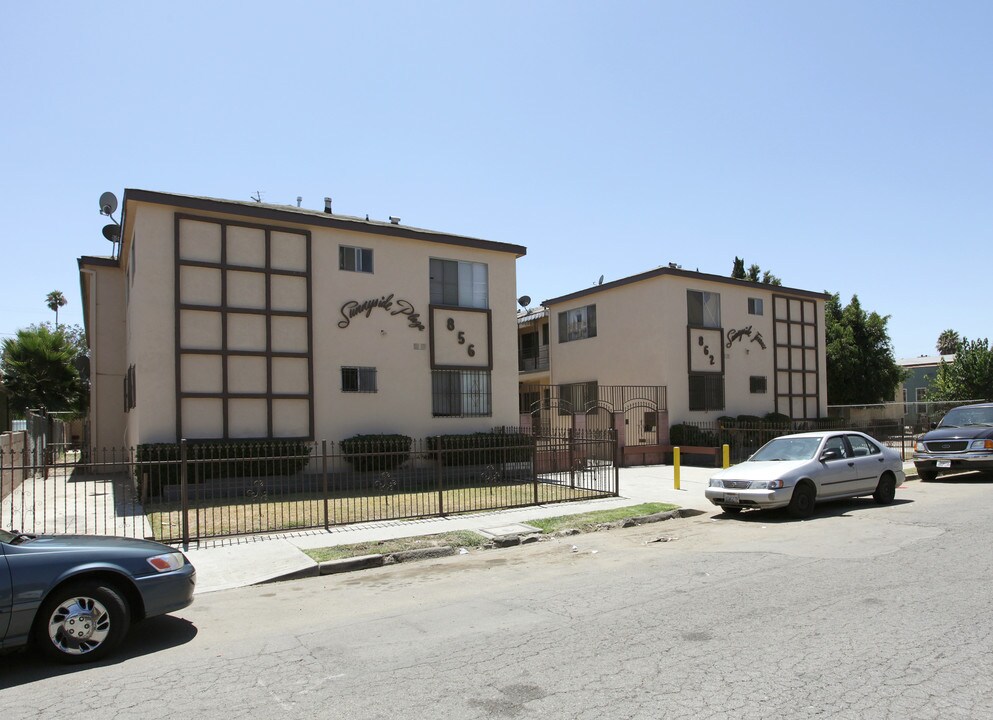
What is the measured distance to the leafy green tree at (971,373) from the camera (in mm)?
40125

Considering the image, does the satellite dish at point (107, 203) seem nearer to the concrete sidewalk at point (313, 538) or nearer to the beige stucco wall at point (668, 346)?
the concrete sidewalk at point (313, 538)

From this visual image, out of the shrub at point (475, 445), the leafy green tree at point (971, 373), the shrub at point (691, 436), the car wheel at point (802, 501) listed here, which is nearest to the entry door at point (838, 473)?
the car wheel at point (802, 501)

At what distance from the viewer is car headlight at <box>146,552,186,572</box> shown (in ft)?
20.0

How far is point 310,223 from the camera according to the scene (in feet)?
60.4

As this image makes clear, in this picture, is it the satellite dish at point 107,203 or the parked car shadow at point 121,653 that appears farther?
the satellite dish at point 107,203

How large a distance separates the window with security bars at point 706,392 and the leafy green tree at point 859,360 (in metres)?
14.1

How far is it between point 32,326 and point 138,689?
3508 cm

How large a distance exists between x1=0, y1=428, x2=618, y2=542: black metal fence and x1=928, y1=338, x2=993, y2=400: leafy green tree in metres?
32.5

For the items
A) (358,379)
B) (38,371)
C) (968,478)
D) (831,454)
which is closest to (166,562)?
(831,454)

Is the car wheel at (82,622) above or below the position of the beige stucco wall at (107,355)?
below

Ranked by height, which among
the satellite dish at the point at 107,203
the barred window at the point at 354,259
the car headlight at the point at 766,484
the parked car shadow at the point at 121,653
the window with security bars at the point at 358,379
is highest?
the satellite dish at the point at 107,203

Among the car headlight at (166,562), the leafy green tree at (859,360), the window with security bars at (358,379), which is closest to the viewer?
the car headlight at (166,562)

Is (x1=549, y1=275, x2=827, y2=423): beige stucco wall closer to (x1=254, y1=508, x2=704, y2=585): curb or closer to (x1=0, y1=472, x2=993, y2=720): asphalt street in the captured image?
(x1=254, y1=508, x2=704, y2=585): curb

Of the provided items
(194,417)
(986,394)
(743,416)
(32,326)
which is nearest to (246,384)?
(194,417)
